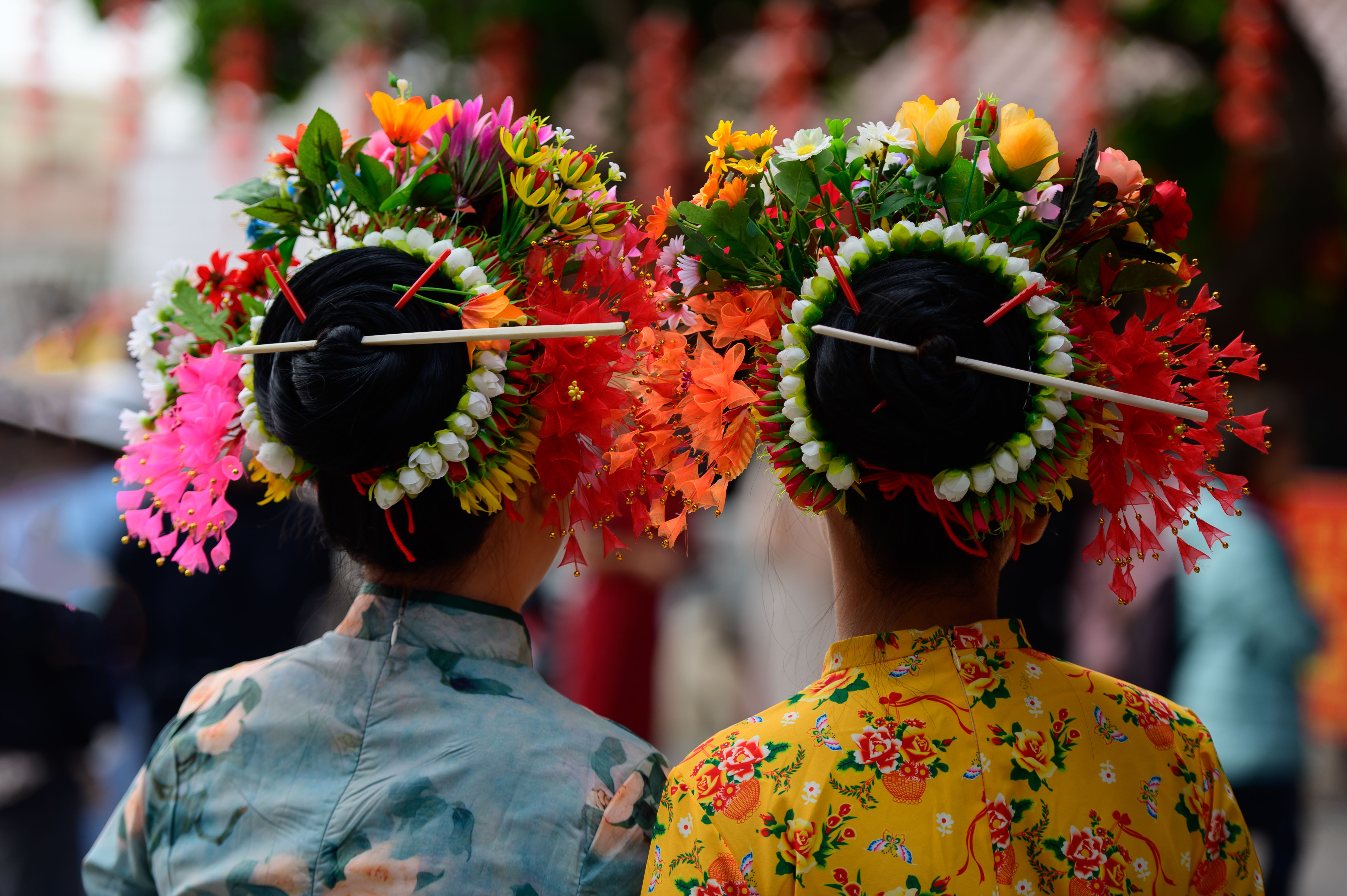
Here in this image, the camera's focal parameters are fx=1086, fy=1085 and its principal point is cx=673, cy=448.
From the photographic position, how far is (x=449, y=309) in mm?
1307

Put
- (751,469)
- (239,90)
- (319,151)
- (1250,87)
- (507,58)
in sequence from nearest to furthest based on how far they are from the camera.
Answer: (319,151) < (751,469) < (1250,87) < (507,58) < (239,90)

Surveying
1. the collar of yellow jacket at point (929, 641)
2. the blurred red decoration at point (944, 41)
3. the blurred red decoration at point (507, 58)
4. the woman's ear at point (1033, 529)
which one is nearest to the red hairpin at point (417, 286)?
the collar of yellow jacket at point (929, 641)

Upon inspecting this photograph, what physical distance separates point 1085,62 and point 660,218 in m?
4.75

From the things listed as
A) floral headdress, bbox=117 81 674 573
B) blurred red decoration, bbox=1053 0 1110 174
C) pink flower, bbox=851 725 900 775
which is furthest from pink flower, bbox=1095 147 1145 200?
blurred red decoration, bbox=1053 0 1110 174

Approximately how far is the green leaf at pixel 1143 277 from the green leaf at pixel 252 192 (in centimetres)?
115

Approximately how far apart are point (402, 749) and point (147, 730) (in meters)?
2.34

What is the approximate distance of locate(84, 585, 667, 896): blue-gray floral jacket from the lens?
1303 millimetres

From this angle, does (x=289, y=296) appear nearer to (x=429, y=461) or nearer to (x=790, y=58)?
(x=429, y=461)

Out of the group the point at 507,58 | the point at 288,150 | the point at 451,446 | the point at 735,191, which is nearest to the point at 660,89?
the point at 507,58

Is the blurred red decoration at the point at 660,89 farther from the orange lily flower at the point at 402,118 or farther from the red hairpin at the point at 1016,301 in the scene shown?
the red hairpin at the point at 1016,301

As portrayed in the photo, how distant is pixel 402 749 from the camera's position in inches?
53.1

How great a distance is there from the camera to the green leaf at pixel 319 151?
4.81ft

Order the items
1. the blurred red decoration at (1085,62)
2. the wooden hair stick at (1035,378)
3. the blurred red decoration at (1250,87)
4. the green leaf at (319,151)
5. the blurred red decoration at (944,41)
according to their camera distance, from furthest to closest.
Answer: the blurred red decoration at (944,41)
the blurred red decoration at (1085,62)
the blurred red decoration at (1250,87)
the green leaf at (319,151)
the wooden hair stick at (1035,378)

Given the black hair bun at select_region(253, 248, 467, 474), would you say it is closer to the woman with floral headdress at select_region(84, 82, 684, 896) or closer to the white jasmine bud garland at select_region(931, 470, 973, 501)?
the woman with floral headdress at select_region(84, 82, 684, 896)
